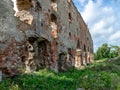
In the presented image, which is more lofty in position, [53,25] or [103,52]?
[103,52]

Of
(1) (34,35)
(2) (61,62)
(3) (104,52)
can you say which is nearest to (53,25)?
(2) (61,62)

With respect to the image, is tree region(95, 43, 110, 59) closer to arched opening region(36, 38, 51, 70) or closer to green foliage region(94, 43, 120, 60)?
green foliage region(94, 43, 120, 60)

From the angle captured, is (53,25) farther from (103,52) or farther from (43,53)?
(103,52)

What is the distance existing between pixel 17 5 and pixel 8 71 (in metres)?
4.06

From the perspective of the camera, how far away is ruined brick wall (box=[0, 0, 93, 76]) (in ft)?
30.9

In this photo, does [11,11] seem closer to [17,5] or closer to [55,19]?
[17,5]

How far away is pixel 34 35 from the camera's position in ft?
39.2

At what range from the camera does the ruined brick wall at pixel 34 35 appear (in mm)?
9414

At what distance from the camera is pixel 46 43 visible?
13.9 meters

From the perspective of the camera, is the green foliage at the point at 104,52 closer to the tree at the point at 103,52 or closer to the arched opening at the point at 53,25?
the tree at the point at 103,52

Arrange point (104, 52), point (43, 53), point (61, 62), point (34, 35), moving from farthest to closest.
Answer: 1. point (104, 52)
2. point (61, 62)
3. point (43, 53)
4. point (34, 35)

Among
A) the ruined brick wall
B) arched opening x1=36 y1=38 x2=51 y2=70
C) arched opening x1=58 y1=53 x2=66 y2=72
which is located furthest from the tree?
arched opening x1=36 y1=38 x2=51 y2=70

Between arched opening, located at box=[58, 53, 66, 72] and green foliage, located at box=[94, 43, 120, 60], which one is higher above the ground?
green foliage, located at box=[94, 43, 120, 60]

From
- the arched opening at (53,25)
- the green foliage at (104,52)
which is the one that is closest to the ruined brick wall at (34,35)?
the arched opening at (53,25)
